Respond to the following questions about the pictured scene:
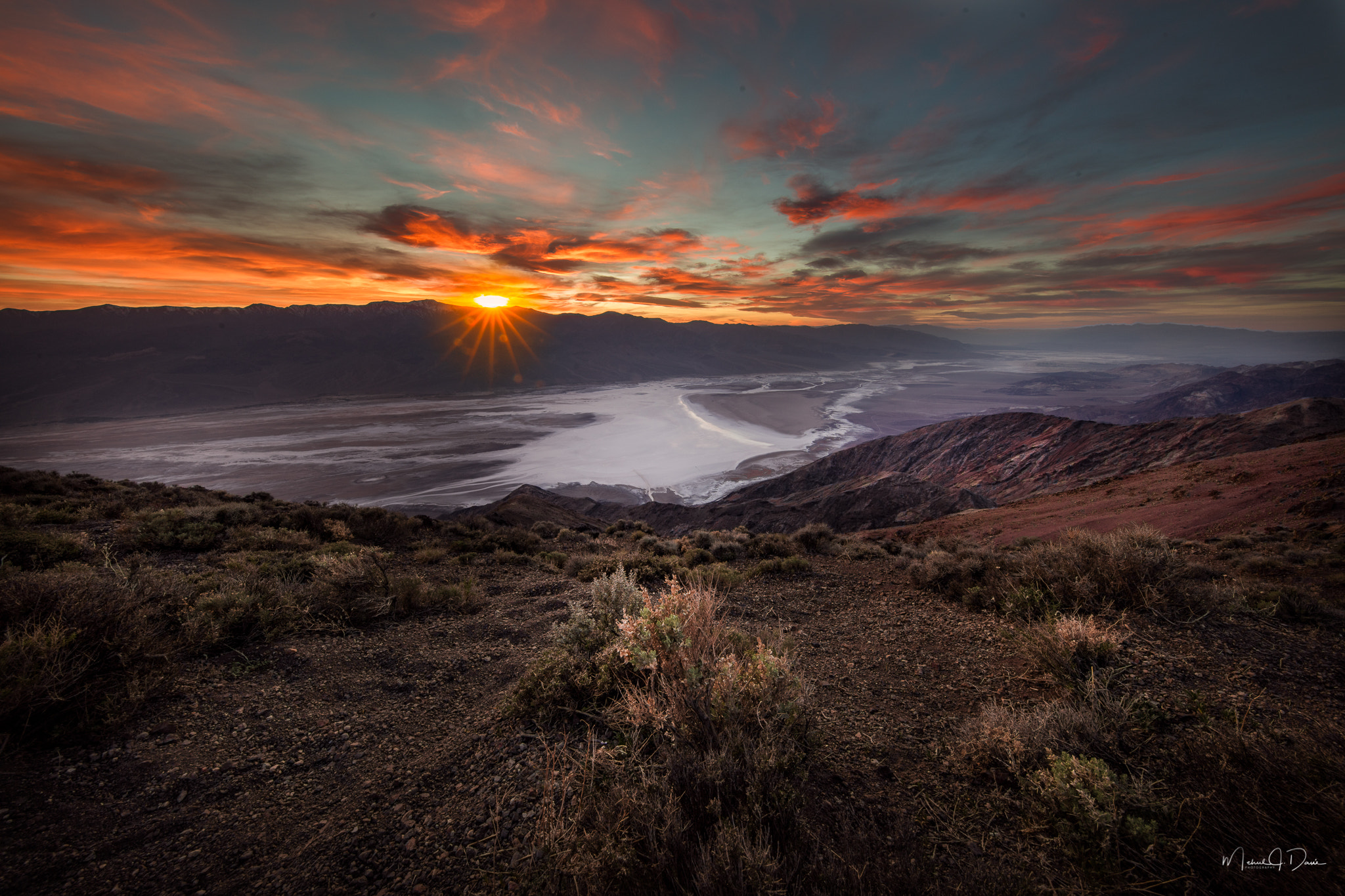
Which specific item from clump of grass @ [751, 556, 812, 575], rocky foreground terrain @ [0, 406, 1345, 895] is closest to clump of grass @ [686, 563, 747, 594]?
clump of grass @ [751, 556, 812, 575]

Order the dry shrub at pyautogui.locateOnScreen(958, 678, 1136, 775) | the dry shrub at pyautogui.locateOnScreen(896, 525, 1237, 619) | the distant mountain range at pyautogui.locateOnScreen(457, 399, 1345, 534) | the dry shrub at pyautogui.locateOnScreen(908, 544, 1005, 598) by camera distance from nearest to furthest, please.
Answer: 1. the dry shrub at pyautogui.locateOnScreen(958, 678, 1136, 775)
2. the dry shrub at pyautogui.locateOnScreen(896, 525, 1237, 619)
3. the dry shrub at pyautogui.locateOnScreen(908, 544, 1005, 598)
4. the distant mountain range at pyautogui.locateOnScreen(457, 399, 1345, 534)

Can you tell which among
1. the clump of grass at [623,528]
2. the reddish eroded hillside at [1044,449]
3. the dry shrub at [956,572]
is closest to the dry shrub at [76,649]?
the dry shrub at [956,572]

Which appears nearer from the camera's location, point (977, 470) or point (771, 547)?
point (771, 547)

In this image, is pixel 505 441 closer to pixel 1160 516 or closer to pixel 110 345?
pixel 1160 516

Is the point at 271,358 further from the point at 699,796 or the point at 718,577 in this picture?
the point at 699,796

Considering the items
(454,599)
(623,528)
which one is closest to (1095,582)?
(454,599)

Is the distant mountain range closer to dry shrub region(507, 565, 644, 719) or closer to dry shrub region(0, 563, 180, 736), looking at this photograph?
dry shrub region(0, 563, 180, 736)
